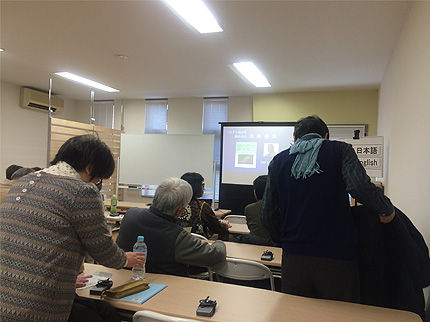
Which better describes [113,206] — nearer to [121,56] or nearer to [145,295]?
[121,56]

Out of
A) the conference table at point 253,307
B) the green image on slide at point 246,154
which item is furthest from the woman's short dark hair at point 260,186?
the green image on slide at point 246,154

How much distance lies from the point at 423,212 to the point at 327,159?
2.74 feet

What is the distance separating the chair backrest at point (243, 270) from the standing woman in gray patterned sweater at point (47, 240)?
3.04 feet

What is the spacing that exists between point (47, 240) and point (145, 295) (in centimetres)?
58

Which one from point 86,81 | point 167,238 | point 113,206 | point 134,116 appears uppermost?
point 86,81

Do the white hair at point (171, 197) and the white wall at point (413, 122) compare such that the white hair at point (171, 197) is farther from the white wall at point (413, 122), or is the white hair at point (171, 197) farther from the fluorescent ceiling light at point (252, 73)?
the fluorescent ceiling light at point (252, 73)

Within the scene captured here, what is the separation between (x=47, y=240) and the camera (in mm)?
1205

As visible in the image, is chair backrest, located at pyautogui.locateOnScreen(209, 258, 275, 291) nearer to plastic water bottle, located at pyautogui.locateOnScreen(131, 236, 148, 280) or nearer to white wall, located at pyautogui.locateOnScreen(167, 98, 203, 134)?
plastic water bottle, located at pyautogui.locateOnScreen(131, 236, 148, 280)

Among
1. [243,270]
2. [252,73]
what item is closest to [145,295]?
[243,270]

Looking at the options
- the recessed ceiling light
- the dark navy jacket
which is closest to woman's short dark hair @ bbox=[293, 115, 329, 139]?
the dark navy jacket

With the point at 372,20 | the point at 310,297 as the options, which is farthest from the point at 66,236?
the point at 372,20

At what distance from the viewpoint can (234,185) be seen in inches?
241

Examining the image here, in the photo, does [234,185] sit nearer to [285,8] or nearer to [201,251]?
[285,8]

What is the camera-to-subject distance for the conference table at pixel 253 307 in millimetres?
1386
